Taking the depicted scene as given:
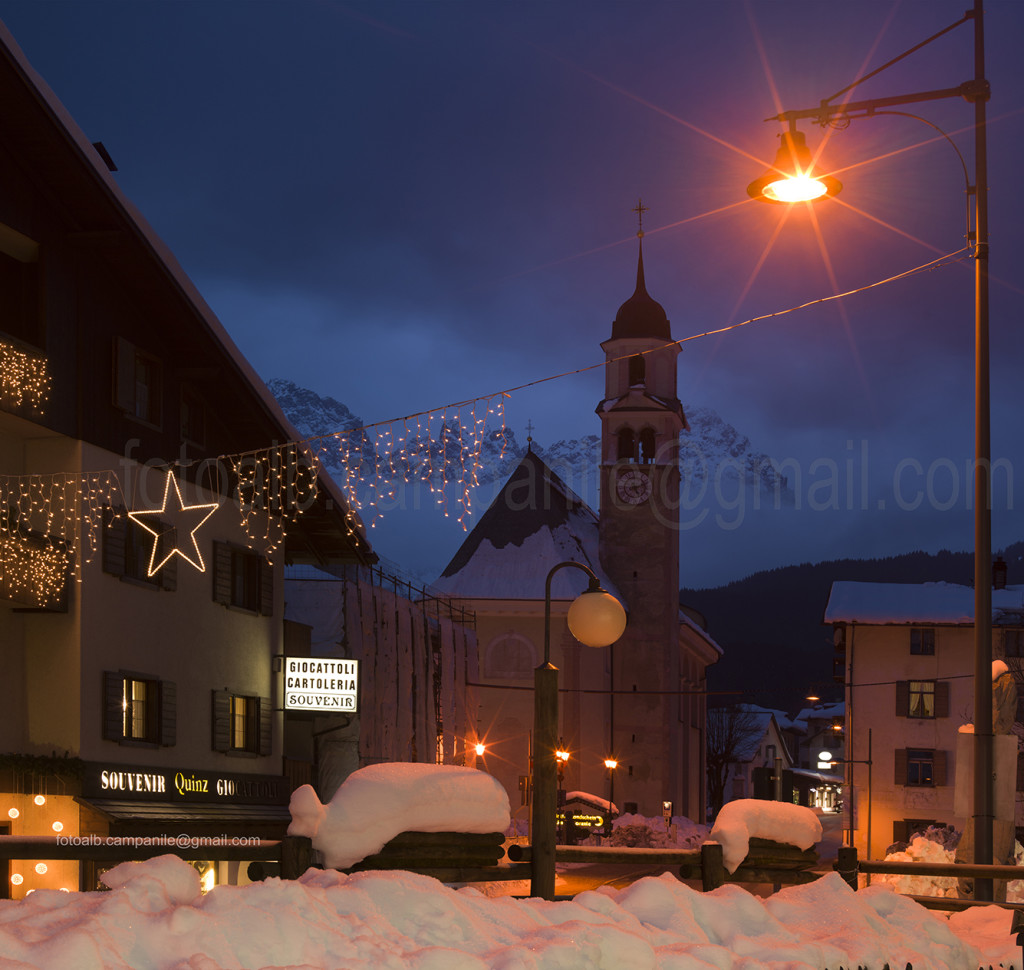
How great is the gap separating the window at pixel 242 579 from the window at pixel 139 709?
275 centimetres

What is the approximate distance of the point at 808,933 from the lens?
8.64m

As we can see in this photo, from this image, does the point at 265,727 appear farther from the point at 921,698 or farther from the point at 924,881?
the point at 921,698

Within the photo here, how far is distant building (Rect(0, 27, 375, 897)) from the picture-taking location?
72.9 ft

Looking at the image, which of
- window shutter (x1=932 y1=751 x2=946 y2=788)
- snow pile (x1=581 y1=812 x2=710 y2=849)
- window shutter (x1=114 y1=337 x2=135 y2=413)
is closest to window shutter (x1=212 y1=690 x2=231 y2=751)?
window shutter (x1=114 y1=337 x2=135 y2=413)

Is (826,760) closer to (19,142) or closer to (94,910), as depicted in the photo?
(19,142)

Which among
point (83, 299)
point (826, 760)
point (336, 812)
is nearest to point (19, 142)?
point (83, 299)

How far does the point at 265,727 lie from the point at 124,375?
9.15 metres

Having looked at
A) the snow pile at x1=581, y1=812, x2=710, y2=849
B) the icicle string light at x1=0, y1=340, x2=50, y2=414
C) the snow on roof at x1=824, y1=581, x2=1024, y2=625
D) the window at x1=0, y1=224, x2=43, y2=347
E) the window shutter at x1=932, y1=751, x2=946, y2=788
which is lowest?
the snow pile at x1=581, y1=812, x2=710, y2=849

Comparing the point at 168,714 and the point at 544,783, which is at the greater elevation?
the point at 544,783

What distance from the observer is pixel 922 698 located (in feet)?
177

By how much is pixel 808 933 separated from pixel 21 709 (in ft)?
56.9

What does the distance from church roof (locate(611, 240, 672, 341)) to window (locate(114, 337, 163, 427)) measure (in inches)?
1816

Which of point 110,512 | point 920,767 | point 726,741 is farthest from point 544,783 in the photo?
point 726,741

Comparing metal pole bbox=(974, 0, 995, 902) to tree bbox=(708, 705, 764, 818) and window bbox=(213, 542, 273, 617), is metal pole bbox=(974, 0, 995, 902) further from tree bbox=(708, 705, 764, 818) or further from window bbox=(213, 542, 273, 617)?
tree bbox=(708, 705, 764, 818)
